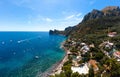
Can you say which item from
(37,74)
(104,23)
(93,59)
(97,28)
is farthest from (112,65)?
(104,23)

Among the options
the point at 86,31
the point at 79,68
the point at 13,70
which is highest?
the point at 86,31

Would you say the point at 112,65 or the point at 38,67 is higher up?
the point at 112,65

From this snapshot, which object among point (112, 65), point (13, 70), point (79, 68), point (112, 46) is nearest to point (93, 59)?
point (79, 68)

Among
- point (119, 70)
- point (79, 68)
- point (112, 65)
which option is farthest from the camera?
point (79, 68)

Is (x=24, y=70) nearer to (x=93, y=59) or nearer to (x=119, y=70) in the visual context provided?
(x=93, y=59)

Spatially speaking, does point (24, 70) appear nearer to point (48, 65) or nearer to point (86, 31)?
point (48, 65)

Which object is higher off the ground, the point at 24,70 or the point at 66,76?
the point at 66,76

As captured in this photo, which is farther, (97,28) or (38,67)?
(97,28)

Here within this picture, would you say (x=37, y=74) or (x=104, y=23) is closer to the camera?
(x=37, y=74)

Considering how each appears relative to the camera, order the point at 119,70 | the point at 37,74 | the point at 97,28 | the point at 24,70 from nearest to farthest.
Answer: the point at 119,70 → the point at 37,74 → the point at 24,70 → the point at 97,28
